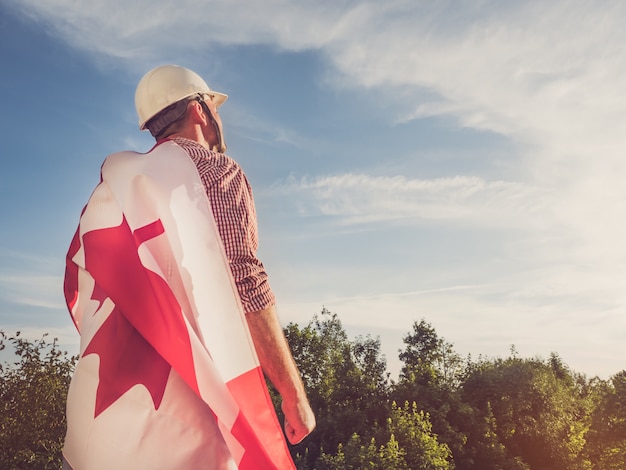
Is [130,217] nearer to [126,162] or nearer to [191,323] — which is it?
[126,162]

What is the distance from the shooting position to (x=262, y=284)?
6.69 feet

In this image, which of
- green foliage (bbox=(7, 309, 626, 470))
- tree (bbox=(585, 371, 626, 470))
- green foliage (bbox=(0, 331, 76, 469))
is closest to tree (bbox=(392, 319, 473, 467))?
green foliage (bbox=(7, 309, 626, 470))

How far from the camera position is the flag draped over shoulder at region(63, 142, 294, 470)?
182 cm

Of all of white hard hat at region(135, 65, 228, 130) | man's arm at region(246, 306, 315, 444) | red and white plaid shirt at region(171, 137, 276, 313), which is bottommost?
man's arm at region(246, 306, 315, 444)

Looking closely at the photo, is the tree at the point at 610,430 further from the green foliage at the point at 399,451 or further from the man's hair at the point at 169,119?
the man's hair at the point at 169,119

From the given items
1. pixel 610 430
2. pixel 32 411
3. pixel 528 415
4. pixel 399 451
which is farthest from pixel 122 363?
pixel 610 430

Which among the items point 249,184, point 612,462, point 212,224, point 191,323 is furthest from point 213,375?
point 612,462

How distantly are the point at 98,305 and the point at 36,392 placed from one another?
25.0 metres

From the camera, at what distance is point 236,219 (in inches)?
80.9

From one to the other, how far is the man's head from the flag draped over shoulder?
274 mm

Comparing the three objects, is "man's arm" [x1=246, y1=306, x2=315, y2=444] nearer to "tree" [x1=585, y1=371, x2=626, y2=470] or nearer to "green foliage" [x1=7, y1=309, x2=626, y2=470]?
"green foliage" [x1=7, y1=309, x2=626, y2=470]

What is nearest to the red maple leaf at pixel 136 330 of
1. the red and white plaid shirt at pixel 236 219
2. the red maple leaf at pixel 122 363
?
the red maple leaf at pixel 122 363

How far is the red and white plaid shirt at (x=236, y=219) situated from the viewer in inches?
79.2

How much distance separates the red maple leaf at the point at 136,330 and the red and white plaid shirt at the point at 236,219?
0.69ft
